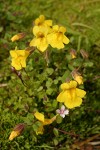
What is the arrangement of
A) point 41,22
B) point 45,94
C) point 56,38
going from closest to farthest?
point 56,38 → point 45,94 → point 41,22

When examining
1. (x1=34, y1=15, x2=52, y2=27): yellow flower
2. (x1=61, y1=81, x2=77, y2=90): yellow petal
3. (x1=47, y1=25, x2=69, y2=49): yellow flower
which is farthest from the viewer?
(x1=34, y1=15, x2=52, y2=27): yellow flower

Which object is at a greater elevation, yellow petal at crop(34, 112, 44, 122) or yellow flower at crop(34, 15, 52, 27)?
→ yellow flower at crop(34, 15, 52, 27)

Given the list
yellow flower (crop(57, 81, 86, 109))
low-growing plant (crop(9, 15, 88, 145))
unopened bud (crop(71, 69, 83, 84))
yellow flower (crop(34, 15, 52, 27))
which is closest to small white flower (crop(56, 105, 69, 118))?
low-growing plant (crop(9, 15, 88, 145))

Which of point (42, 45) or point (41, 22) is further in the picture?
point (41, 22)

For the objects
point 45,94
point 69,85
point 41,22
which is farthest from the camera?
point 41,22

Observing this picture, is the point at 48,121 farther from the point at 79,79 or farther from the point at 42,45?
the point at 42,45

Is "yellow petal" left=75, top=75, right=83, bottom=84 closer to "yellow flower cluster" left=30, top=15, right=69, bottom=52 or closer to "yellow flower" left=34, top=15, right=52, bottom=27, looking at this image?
"yellow flower cluster" left=30, top=15, right=69, bottom=52

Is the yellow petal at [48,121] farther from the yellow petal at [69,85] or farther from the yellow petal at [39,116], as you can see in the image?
the yellow petal at [69,85]

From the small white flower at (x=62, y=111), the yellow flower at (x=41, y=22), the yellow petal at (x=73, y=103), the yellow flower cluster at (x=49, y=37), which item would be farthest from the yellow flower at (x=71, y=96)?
the yellow flower at (x=41, y=22)

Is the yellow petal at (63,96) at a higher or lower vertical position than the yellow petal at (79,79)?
lower

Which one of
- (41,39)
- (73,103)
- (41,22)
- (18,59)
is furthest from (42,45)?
(73,103)
